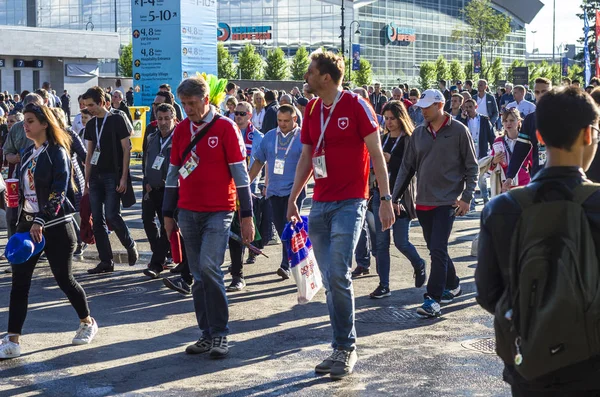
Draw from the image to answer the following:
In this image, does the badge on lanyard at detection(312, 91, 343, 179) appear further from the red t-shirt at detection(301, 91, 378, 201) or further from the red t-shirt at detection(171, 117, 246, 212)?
the red t-shirt at detection(171, 117, 246, 212)

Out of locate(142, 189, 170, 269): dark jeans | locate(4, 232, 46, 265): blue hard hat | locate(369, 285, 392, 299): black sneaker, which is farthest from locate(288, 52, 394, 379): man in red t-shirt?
locate(142, 189, 170, 269): dark jeans

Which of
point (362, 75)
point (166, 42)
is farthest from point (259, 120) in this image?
point (362, 75)

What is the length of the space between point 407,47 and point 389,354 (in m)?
96.7

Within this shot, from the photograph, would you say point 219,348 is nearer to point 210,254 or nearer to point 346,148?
point 210,254

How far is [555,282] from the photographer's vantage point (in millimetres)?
3037

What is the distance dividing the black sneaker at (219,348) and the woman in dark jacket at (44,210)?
1.07 meters

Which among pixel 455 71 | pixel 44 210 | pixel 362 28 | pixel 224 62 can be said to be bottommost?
pixel 44 210

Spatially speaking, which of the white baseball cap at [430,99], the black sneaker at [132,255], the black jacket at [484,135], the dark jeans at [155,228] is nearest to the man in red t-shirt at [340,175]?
the white baseball cap at [430,99]

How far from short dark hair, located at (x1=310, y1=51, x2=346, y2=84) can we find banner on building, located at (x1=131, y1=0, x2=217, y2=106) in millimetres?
16465

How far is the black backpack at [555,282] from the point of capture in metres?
3.03

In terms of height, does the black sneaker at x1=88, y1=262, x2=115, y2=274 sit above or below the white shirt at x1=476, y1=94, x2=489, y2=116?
below

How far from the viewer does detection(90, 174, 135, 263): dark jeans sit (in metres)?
10.2

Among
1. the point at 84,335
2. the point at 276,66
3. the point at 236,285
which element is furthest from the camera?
the point at 276,66

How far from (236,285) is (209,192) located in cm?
280
